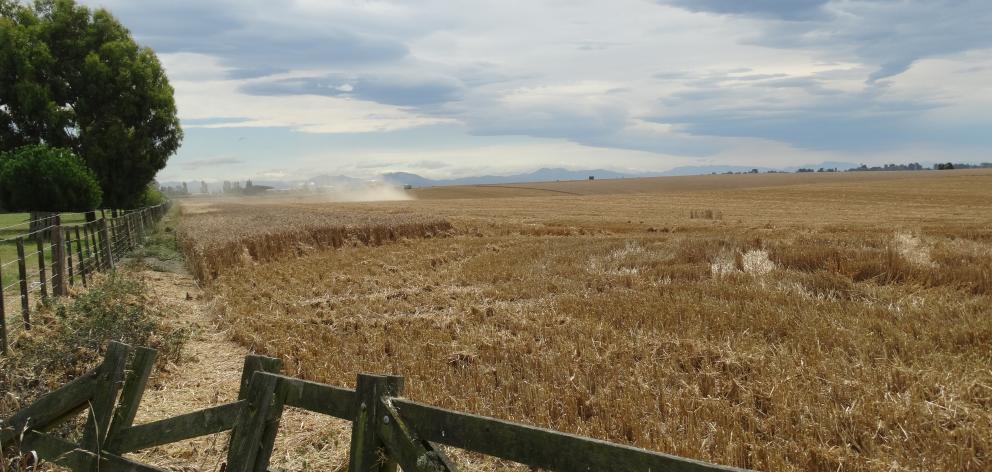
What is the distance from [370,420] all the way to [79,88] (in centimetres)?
3820

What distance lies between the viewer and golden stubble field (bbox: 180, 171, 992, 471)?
5.70 meters

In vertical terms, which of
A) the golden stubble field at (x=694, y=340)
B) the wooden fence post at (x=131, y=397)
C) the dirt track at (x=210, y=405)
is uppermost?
the wooden fence post at (x=131, y=397)

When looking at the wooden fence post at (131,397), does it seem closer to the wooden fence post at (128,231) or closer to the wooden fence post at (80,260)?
the wooden fence post at (80,260)

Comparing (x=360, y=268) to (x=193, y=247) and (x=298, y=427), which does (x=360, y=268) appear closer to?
(x=193, y=247)

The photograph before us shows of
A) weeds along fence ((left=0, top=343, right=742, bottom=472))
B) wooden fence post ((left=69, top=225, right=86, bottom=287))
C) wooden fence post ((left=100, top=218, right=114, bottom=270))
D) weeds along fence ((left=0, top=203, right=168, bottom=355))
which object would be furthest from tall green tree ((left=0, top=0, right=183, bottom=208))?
weeds along fence ((left=0, top=343, right=742, bottom=472))

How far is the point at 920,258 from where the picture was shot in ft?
46.8

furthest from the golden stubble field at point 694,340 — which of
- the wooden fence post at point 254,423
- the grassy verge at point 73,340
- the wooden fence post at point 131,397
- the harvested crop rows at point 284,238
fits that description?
the wooden fence post at point 131,397

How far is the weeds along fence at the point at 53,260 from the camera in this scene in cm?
969

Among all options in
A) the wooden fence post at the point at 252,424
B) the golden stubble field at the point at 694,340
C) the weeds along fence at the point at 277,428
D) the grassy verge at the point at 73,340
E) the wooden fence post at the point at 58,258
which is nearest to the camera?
the weeds along fence at the point at 277,428

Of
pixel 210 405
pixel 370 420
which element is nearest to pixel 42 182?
pixel 210 405

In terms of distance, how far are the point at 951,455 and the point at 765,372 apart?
230 centimetres

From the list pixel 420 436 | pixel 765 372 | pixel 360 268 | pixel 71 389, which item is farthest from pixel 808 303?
pixel 360 268

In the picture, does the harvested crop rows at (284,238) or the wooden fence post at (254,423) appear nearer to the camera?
the wooden fence post at (254,423)

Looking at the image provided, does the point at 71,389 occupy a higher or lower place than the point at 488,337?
higher
